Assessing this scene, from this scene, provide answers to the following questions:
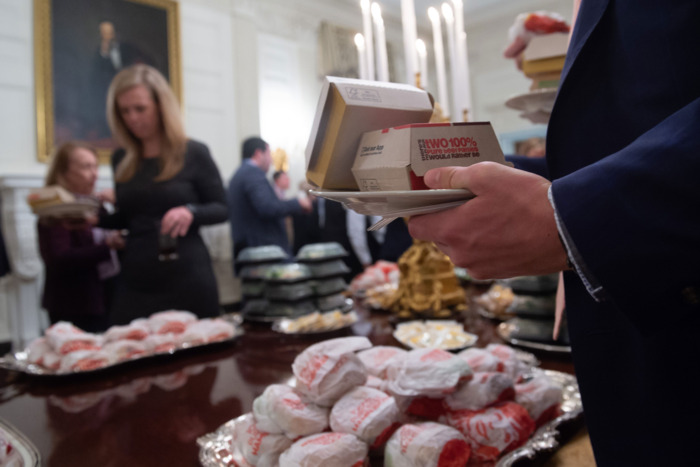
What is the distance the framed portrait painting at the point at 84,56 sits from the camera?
13.7ft

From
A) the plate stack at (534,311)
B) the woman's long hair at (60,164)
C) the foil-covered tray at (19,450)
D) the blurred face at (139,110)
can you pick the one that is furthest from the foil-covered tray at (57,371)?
the woman's long hair at (60,164)

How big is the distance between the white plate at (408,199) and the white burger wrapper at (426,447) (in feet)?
1.00

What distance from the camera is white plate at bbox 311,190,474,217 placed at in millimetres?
464

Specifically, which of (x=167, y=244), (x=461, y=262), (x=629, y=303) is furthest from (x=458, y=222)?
(x=167, y=244)

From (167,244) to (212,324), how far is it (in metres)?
0.33

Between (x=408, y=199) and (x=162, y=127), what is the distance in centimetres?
165

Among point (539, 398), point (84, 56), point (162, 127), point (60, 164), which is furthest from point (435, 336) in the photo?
point (84, 56)

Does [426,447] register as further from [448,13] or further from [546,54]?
[448,13]

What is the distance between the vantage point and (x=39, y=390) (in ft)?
3.51

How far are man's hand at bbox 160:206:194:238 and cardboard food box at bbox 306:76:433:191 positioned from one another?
3.67 feet

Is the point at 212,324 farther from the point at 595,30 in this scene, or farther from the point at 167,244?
the point at 595,30

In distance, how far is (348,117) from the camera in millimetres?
580

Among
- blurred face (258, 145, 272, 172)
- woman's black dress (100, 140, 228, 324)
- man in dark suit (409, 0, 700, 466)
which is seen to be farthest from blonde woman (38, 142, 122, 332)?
man in dark suit (409, 0, 700, 466)

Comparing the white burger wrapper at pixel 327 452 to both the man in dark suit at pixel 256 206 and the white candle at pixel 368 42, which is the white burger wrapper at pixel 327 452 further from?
the man in dark suit at pixel 256 206
